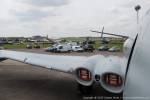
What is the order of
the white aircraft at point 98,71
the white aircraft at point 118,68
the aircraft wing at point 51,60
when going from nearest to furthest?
1. the white aircraft at point 118,68
2. the white aircraft at point 98,71
3. the aircraft wing at point 51,60

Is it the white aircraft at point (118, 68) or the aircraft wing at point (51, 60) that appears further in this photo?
the aircraft wing at point (51, 60)

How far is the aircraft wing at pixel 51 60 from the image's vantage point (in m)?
8.45

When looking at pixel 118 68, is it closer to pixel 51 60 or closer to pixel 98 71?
pixel 98 71

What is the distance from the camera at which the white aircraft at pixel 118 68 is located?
8.77 ft

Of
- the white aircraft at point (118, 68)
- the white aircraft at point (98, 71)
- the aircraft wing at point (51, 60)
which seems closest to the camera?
the white aircraft at point (118, 68)

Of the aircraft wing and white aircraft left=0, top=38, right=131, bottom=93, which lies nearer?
white aircraft left=0, top=38, right=131, bottom=93

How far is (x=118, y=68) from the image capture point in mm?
6156

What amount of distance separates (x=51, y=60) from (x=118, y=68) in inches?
164

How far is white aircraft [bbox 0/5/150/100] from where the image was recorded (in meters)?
2.67

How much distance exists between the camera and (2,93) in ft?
29.2

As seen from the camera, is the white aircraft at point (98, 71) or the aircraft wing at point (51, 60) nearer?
the white aircraft at point (98, 71)

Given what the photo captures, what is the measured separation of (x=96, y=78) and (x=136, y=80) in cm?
362

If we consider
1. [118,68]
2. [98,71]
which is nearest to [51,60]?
[98,71]

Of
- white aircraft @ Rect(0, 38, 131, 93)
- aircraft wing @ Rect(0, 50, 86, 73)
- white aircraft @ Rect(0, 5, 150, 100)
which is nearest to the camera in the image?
white aircraft @ Rect(0, 5, 150, 100)
